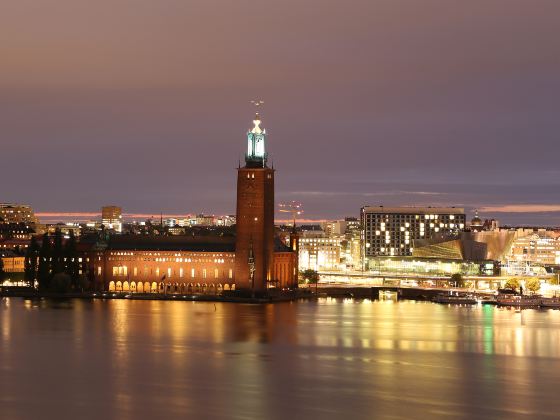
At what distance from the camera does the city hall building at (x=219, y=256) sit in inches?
2544

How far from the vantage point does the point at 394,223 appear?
4833 inches

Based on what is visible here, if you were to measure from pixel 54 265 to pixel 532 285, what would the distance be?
28210mm

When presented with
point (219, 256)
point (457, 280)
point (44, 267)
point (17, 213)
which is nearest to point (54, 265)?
point (44, 267)

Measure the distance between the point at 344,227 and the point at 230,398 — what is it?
130m

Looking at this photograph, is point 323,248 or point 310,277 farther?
point 323,248

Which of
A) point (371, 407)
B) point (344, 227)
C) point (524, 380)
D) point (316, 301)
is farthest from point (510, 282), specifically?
point (344, 227)

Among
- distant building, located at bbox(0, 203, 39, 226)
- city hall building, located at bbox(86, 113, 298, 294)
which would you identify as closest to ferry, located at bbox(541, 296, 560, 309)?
city hall building, located at bbox(86, 113, 298, 294)

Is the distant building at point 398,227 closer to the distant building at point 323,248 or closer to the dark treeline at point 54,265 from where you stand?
the distant building at point 323,248

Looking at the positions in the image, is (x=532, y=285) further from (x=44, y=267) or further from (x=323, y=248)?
(x=323, y=248)

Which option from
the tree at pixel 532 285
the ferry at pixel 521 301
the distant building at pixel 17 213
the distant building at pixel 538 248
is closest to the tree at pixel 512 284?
the tree at pixel 532 285

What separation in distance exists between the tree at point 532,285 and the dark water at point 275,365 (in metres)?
15.7

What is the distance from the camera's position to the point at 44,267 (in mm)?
69438

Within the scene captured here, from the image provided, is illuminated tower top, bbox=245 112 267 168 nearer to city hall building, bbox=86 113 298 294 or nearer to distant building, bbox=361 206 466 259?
city hall building, bbox=86 113 298 294

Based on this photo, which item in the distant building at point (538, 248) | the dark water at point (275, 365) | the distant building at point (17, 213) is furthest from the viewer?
the distant building at point (17, 213)
